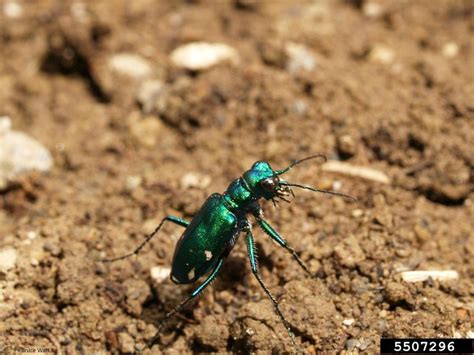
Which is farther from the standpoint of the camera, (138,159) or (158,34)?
(158,34)

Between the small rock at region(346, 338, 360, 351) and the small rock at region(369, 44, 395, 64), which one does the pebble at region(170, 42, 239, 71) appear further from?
the small rock at region(346, 338, 360, 351)

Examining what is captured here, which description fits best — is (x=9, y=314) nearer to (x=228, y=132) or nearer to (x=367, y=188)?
(x=228, y=132)

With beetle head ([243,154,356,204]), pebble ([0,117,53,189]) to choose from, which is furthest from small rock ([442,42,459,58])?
pebble ([0,117,53,189])

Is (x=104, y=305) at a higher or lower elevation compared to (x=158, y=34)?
lower

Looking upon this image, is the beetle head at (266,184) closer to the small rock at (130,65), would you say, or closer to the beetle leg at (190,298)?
the beetle leg at (190,298)

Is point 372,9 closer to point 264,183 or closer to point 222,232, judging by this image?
point 264,183

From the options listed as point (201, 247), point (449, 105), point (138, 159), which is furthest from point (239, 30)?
point (201, 247)

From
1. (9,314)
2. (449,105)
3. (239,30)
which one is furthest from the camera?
(239,30)
